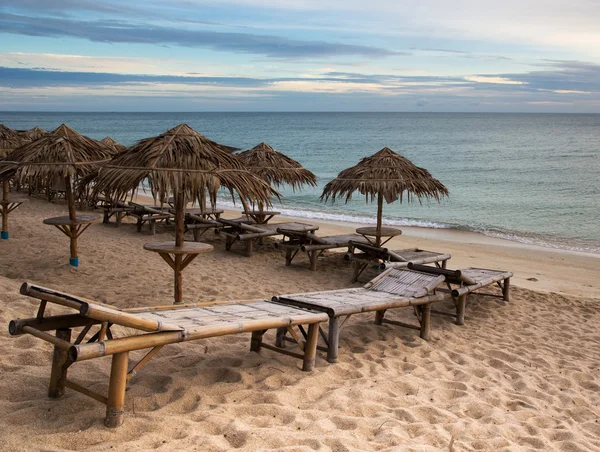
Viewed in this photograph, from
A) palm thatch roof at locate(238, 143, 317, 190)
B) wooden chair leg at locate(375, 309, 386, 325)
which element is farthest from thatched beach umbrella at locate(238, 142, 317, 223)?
wooden chair leg at locate(375, 309, 386, 325)

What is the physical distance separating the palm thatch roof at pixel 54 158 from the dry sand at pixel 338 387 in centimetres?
130

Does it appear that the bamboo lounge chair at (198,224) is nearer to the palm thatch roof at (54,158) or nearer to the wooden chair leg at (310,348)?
the palm thatch roof at (54,158)

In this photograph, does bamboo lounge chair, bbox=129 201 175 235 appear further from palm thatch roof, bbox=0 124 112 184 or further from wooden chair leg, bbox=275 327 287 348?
wooden chair leg, bbox=275 327 287 348

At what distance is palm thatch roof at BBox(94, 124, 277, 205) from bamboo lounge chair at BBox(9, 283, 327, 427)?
1.50 m

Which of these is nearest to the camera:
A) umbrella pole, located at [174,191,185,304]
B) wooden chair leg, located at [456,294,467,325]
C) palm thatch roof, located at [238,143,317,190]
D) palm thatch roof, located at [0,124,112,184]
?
umbrella pole, located at [174,191,185,304]

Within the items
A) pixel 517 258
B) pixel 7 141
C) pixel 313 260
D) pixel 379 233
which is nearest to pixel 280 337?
pixel 313 260

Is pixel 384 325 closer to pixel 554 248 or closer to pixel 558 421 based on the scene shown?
pixel 558 421

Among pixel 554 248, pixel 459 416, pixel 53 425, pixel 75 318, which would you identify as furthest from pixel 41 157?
pixel 554 248

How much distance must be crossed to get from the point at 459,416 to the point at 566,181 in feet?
91.6

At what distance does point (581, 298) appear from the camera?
779 cm

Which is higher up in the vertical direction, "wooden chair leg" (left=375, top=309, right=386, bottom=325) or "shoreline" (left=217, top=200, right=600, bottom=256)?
"wooden chair leg" (left=375, top=309, right=386, bottom=325)

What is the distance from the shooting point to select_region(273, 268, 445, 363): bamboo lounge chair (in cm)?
450

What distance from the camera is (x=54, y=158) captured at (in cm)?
730

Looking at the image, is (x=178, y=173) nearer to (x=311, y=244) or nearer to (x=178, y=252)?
(x=178, y=252)
